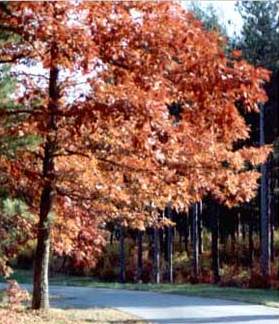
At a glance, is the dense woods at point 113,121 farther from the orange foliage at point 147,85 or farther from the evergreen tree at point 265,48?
the evergreen tree at point 265,48

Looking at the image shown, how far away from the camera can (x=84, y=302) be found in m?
20.2

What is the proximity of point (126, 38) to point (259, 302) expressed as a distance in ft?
40.7

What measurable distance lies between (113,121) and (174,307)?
1007 centimetres

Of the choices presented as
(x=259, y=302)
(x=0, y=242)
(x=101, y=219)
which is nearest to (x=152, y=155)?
(x=0, y=242)

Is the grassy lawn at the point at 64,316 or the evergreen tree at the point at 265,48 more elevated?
the evergreen tree at the point at 265,48

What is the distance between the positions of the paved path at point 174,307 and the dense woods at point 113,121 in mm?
2085

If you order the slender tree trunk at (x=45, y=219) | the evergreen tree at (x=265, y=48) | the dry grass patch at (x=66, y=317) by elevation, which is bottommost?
the dry grass patch at (x=66, y=317)

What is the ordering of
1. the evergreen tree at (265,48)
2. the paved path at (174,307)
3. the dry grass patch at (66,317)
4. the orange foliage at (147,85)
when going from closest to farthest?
the orange foliage at (147,85) < the dry grass patch at (66,317) < the paved path at (174,307) < the evergreen tree at (265,48)

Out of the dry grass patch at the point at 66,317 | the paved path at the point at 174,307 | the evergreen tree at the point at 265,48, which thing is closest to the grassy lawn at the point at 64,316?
the dry grass patch at the point at 66,317

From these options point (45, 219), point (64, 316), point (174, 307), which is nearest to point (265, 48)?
point (174, 307)

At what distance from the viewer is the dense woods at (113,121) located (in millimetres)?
8688

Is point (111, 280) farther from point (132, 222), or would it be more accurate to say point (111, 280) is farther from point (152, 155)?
point (152, 155)

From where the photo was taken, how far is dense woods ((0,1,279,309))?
8688 millimetres

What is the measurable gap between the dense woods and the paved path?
2.09 m
